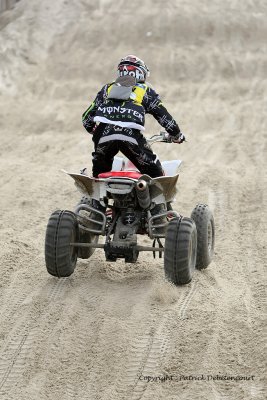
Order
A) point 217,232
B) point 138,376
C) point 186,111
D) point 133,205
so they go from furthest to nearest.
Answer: point 186,111, point 217,232, point 133,205, point 138,376

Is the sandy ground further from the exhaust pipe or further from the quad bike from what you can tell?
the exhaust pipe

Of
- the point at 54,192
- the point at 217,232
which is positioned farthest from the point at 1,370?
A: the point at 54,192

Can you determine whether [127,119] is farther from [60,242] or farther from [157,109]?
[60,242]

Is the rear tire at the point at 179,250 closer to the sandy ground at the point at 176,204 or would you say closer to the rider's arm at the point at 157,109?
the sandy ground at the point at 176,204

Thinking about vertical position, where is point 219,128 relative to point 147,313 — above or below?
above

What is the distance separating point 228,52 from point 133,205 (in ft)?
30.4

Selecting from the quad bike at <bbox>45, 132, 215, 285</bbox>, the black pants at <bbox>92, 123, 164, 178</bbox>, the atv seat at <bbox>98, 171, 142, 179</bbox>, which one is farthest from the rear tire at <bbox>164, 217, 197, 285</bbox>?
the black pants at <bbox>92, 123, 164, 178</bbox>

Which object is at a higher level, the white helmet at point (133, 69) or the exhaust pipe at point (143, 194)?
the white helmet at point (133, 69)

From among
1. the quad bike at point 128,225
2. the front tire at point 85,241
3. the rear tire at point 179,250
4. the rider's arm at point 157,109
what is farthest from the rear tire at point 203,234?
the front tire at point 85,241

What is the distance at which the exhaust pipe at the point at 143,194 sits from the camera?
260 inches

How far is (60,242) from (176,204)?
3.47 metres

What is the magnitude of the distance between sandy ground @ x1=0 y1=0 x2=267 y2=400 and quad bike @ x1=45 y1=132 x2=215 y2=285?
0.28 meters

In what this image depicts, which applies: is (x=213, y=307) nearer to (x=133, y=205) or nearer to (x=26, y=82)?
(x=133, y=205)

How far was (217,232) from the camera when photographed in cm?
898
